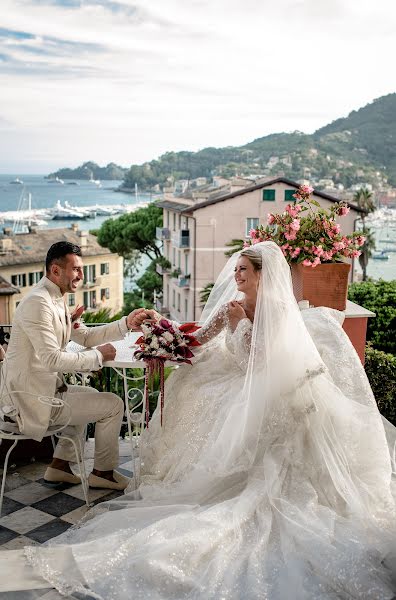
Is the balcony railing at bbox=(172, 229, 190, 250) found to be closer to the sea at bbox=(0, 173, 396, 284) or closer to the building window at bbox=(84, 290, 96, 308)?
the building window at bbox=(84, 290, 96, 308)

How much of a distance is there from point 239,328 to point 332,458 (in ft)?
2.64

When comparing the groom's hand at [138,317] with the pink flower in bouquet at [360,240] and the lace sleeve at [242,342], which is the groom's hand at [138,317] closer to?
the lace sleeve at [242,342]

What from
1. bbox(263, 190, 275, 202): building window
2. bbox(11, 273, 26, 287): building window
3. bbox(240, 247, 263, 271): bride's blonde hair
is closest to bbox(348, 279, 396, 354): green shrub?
bbox(240, 247, 263, 271): bride's blonde hair

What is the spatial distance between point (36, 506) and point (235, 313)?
139 cm

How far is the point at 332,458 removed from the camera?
9.89 feet

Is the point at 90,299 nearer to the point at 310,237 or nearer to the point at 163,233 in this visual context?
the point at 163,233

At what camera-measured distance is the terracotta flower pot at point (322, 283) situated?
4070 millimetres

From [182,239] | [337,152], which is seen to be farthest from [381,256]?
[182,239]

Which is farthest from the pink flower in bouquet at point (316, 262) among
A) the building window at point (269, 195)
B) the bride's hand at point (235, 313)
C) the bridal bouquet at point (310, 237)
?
the building window at point (269, 195)

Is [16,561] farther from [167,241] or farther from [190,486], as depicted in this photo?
[167,241]

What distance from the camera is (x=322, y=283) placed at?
13.5ft

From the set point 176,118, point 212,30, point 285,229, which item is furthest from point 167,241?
point 176,118

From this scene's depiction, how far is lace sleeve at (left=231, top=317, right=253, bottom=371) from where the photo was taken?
340 centimetres

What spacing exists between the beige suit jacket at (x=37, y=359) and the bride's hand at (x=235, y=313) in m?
0.72
